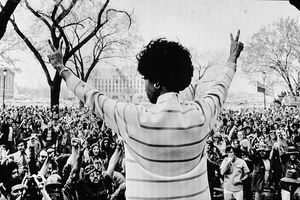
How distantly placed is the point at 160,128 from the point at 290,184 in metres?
6.73

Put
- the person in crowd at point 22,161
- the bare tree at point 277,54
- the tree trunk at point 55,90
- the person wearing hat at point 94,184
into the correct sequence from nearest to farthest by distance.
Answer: the person wearing hat at point 94,184 < the person in crowd at point 22,161 < the tree trunk at point 55,90 < the bare tree at point 277,54

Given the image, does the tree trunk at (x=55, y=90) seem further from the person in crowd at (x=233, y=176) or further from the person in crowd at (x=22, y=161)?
the person in crowd at (x=233, y=176)

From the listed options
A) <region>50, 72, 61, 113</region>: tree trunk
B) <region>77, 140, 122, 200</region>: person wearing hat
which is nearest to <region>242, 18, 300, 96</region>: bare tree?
<region>50, 72, 61, 113</region>: tree trunk

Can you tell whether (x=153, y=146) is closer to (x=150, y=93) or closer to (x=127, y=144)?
(x=127, y=144)

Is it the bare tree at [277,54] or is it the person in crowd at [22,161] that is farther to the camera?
the bare tree at [277,54]

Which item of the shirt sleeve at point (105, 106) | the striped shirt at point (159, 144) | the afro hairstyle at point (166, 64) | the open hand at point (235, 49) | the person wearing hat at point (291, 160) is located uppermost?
the open hand at point (235, 49)

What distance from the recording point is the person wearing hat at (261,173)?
8.56 metres

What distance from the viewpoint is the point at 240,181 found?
782cm

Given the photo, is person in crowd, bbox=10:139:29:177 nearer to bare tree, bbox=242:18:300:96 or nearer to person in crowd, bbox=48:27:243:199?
person in crowd, bbox=48:27:243:199

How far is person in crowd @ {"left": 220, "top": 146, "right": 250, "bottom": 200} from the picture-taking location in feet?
25.6

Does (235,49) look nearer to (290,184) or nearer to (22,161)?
(290,184)

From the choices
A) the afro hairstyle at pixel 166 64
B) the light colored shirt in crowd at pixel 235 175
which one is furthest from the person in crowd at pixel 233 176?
the afro hairstyle at pixel 166 64

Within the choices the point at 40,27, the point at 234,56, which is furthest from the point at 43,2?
the point at 234,56

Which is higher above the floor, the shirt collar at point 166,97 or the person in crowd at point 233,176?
the shirt collar at point 166,97
